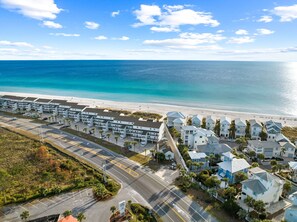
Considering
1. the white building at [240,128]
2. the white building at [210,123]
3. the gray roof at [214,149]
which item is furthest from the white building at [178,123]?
the gray roof at [214,149]

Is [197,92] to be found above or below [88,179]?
above

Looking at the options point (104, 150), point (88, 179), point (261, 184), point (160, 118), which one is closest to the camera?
point (261, 184)

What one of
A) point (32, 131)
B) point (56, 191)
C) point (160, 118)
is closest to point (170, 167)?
point (56, 191)

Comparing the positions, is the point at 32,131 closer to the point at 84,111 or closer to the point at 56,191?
the point at 84,111

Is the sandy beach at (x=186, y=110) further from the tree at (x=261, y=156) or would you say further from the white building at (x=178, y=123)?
the tree at (x=261, y=156)

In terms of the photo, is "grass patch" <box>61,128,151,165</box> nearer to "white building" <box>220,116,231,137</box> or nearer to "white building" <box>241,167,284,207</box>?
"white building" <box>241,167,284,207</box>

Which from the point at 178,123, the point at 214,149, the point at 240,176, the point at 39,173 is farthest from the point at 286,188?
the point at 39,173
